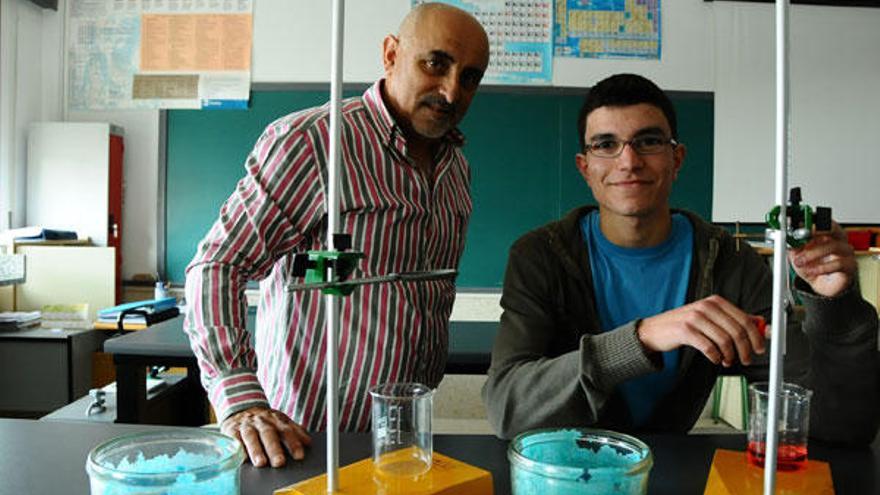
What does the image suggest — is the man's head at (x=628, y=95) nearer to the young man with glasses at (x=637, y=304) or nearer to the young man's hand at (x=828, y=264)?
the young man with glasses at (x=637, y=304)

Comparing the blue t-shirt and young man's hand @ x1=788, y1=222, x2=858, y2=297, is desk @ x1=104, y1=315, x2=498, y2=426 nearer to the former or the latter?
the blue t-shirt

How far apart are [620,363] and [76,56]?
4118 mm

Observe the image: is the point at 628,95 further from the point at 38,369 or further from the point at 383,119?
the point at 38,369

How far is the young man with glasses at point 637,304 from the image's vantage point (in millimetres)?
1051

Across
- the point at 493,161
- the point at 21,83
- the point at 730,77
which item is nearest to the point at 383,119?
the point at 493,161

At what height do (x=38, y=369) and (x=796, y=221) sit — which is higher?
(x=796, y=221)

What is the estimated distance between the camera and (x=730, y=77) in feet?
13.3

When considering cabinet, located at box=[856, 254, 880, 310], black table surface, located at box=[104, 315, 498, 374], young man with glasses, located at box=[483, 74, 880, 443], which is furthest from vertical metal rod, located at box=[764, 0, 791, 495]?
cabinet, located at box=[856, 254, 880, 310]

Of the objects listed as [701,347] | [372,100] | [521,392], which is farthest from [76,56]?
[701,347]

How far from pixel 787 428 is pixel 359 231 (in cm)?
87

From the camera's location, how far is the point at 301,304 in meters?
1.41

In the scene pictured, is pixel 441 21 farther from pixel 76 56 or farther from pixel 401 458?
pixel 76 56

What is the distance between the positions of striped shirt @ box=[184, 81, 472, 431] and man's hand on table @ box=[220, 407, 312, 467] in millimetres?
197

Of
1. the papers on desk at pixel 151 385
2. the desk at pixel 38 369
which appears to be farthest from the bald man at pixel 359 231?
the desk at pixel 38 369
